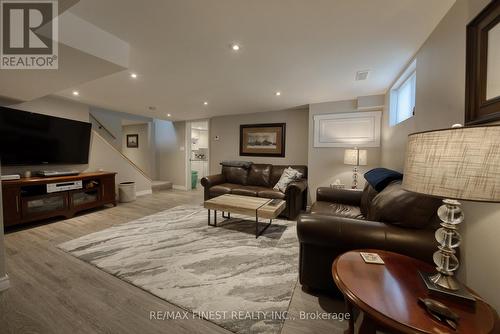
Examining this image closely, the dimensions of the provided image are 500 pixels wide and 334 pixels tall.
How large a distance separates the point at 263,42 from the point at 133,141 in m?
6.28

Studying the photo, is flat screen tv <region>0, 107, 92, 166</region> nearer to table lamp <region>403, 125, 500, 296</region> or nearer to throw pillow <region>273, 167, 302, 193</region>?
throw pillow <region>273, 167, 302, 193</region>

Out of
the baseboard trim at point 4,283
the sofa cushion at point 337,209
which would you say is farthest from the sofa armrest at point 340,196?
the baseboard trim at point 4,283

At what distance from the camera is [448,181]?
748 mm

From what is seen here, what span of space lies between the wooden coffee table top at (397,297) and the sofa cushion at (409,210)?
32 centimetres

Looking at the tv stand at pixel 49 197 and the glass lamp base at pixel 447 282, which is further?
the tv stand at pixel 49 197

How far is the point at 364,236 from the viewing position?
1369mm

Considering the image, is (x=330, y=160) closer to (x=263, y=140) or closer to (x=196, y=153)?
(x=263, y=140)

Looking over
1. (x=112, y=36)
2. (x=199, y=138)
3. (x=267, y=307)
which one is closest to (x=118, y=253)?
(x=267, y=307)

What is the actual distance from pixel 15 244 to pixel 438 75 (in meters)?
4.83

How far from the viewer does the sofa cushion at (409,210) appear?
1288mm

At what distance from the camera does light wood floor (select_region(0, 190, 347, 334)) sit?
131cm

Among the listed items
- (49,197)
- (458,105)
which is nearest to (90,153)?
(49,197)

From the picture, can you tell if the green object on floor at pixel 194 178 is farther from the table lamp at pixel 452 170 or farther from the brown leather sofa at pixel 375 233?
the table lamp at pixel 452 170

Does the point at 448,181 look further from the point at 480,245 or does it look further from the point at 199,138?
the point at 199,138
